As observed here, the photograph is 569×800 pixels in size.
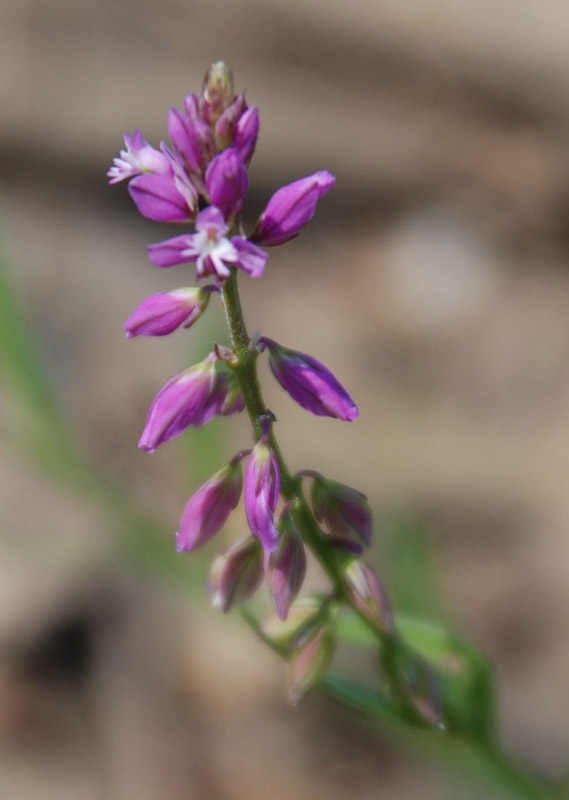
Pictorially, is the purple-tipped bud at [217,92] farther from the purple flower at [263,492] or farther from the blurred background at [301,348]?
the blurred background at [301,348]

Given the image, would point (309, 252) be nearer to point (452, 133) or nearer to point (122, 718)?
point (452, 133)

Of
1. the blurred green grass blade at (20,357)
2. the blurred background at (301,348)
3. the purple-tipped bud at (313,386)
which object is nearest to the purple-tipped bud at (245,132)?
the purple-tipped bud at (313,386)

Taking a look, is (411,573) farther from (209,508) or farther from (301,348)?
(301,348)

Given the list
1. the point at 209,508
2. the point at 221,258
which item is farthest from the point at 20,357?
the point at 221,258

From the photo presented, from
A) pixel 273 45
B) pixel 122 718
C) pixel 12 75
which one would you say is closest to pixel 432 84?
pixel 273 45

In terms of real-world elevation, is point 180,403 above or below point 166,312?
below

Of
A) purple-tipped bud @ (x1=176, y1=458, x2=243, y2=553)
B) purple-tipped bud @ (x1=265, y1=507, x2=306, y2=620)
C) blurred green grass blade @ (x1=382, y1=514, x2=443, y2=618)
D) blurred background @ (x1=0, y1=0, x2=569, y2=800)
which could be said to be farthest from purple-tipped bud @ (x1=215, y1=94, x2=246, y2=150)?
blurred green grass blade @ (x1=382, y1=514, x2=443, y2=618)
